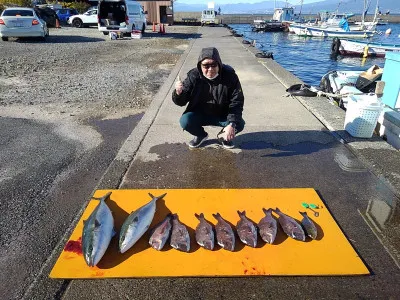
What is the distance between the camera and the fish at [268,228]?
2747mm

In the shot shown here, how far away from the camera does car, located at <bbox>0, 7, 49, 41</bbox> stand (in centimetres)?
1602

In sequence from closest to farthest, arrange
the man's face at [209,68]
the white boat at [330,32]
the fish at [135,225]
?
the fish at [135,225] < the man's face at [209,68] < the white boat at [330,32]

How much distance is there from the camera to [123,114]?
6.37m

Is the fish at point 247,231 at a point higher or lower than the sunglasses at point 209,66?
lower

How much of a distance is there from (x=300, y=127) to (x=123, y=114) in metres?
3.53

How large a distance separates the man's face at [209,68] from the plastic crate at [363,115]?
2315 millimetres

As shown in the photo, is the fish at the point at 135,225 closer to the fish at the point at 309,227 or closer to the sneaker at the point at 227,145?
the fish at the point at 309,227

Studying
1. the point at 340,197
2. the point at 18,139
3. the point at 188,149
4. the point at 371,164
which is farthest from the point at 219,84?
the point at 18,139

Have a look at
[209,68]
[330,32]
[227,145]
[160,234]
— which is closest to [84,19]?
[330,32]

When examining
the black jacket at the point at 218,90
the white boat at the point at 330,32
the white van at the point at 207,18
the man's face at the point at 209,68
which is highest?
the man's face at the point at 209,68

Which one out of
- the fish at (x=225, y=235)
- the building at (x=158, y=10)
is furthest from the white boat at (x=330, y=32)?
the fish at (x=225, y=235)

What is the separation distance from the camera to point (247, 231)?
2779 mm

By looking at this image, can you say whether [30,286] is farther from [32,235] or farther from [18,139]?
[18,139]

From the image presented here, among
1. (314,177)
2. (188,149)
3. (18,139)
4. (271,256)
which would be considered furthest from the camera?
(18,139)
